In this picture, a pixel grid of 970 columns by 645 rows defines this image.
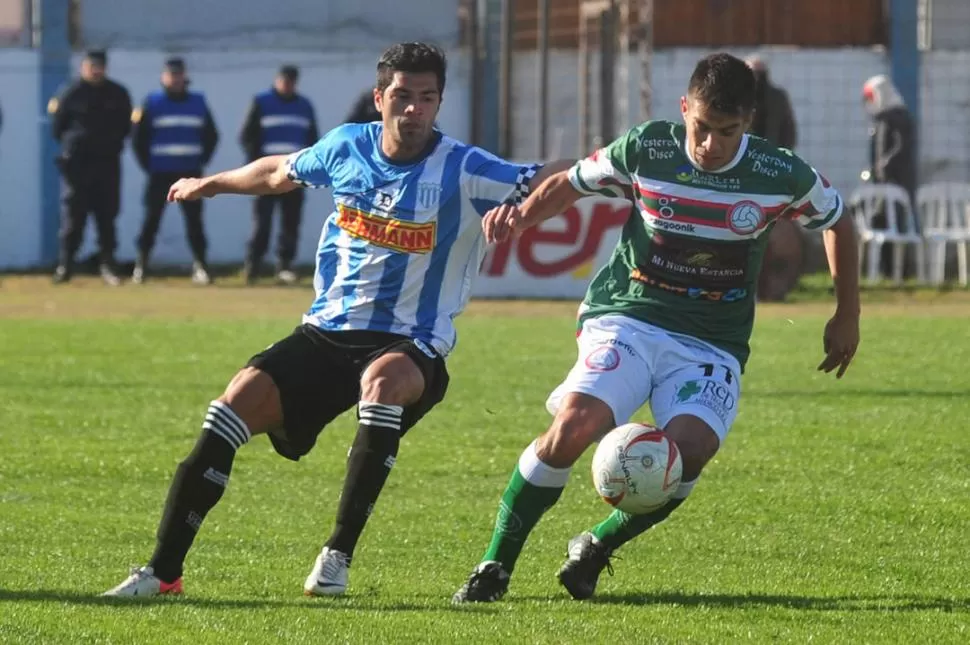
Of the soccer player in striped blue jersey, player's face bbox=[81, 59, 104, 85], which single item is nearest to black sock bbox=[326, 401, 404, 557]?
the soccer player in striped blue jersey

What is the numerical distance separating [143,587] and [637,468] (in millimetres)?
1624

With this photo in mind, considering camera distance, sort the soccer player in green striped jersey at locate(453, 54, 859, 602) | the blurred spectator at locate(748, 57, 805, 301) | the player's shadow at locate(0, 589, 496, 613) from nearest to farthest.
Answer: the player's shadow at locate(0, 589, 496, 613)
the soccer player in green striped jersey at locate(453, 54, 859, 602)
the blurred spectator at locate(748, 57, 805, 301)

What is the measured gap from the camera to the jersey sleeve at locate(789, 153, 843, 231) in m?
6.43

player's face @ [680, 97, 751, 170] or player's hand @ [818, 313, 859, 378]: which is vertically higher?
player's face @ [680, 97, 751, 170]

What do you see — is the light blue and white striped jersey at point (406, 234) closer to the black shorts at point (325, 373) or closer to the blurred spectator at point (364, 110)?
the black shorts at point (325, 373)

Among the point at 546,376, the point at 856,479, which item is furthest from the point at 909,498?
the point at 546,376

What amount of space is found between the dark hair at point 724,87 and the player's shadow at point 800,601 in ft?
5.16

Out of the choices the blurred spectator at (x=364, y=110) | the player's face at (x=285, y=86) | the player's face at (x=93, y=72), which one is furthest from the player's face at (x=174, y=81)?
the blurred spectator at (x=364, y=110)

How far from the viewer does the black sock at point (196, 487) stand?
6.24m

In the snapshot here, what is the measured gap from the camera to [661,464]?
19.7 feet

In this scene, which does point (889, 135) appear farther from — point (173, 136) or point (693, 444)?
point (693, 444)

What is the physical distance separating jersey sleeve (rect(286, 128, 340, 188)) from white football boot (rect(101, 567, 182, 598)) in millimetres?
1533

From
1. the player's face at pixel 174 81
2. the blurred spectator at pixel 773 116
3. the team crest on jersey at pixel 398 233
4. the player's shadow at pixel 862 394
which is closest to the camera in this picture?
the team crest on jersey at pixel 398 233

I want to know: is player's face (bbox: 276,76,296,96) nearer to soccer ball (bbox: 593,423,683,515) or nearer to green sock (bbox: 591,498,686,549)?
green sock (bbox: 591,498,686,549)
